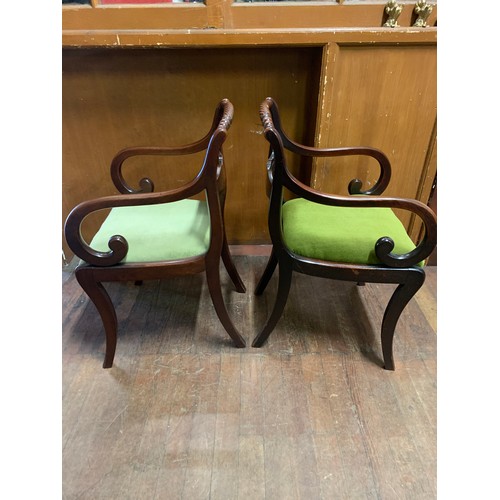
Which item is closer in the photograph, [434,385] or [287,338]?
[434,385]

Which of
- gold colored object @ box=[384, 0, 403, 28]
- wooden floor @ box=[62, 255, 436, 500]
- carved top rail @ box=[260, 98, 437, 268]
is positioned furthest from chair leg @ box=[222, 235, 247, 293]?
gold colored object @ box=[384, 0, 403, 28]

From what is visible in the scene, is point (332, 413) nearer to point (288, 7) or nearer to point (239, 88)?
point (239, 88)

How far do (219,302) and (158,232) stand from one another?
1.16ft

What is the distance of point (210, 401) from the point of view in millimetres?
1297

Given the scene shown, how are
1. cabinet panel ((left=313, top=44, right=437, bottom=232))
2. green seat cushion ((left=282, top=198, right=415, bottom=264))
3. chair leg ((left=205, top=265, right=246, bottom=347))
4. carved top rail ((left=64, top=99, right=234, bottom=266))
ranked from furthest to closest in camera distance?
cabinet panel ((left=313, top=44, right=437, bottom=232)) < chair leg ((left=205, top=265, right=246, bottom=347)) < green seat cushion ((left=282, top=198, right=415, bottom=264)) < carved top rail ((left=64, top=99, right=234, bottom=266))

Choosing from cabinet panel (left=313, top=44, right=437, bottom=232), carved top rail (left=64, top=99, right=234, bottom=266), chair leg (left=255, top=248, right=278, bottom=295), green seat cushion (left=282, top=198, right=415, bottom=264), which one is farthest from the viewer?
chair leg (left=255, top=248, right=278, bottom=295)

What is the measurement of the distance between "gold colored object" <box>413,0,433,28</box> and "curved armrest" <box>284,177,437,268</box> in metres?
0.82

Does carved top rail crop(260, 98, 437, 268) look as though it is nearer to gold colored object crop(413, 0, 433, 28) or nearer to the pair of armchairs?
the pair of armchairs

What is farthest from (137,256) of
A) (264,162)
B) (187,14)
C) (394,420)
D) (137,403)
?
(394,420)

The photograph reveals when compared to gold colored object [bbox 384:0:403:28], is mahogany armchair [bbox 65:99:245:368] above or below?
below

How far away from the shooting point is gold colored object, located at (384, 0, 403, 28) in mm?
1354

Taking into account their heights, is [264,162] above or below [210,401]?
above

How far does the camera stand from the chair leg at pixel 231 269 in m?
1.60

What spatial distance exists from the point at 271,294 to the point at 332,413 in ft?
2.08
